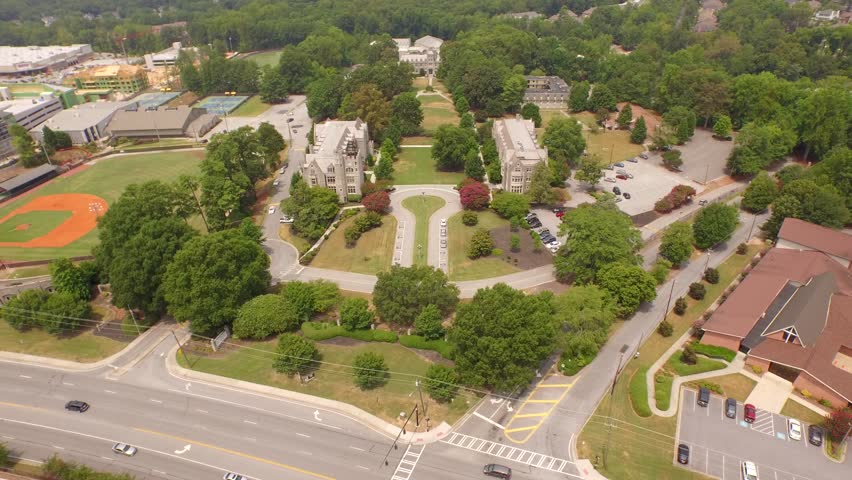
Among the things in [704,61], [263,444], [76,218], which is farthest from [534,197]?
[704,61]

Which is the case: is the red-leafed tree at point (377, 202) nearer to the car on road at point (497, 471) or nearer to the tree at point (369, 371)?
the tree at point (369, 371)

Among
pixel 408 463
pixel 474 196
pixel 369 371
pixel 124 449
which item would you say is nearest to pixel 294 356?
pixel 369 371

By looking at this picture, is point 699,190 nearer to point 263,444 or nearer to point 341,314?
point 341,314

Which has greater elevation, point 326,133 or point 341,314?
point 326,133

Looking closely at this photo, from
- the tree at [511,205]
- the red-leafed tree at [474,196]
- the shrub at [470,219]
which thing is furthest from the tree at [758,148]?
the shrub at [470,219]

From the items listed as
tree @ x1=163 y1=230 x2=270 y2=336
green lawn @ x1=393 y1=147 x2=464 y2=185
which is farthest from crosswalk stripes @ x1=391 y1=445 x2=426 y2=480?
green lawn @ x1=393 y1=147 x2=464 y2=185

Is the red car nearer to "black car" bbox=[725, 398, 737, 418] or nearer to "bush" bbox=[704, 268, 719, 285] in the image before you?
"black car" bbox=[725, 398, 737, 418]

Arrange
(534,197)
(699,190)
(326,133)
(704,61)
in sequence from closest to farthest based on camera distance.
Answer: (534,197) < (699,190) < (326,133) < (704,61)

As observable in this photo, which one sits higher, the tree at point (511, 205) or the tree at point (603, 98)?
the tree at point (603, 98)
